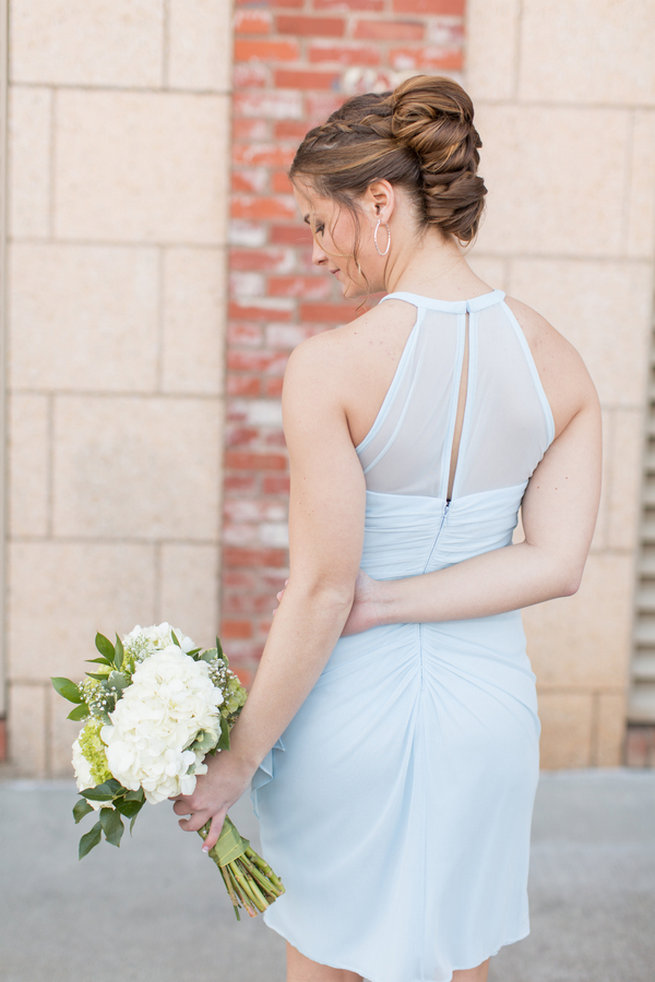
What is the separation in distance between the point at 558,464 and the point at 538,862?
230cm

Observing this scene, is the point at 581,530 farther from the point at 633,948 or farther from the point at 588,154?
the point at 588,154

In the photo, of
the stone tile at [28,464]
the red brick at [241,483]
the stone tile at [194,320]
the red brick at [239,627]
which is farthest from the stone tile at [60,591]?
the stone tile at [194,320]

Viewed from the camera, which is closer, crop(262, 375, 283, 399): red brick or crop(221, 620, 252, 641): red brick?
crop(262, 375, 283, 399): red brick

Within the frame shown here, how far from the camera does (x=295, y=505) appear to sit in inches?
64.9

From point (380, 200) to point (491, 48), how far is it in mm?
2536

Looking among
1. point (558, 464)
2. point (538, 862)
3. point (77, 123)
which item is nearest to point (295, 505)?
point (558, 464)

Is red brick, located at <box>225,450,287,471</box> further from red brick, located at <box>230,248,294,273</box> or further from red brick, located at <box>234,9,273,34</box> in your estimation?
red brick, located at <box>234,9,273,34</box>

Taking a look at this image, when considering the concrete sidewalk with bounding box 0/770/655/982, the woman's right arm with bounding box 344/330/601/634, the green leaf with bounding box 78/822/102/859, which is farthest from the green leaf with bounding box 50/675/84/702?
the concrete sidewalk with bounding box 0/770/655/982

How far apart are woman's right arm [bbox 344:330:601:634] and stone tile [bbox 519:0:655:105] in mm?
2519

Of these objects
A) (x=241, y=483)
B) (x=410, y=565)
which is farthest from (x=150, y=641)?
(x=241, y=483)

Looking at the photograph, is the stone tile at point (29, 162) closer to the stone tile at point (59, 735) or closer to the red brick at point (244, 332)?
the red brick at point (244, 332)

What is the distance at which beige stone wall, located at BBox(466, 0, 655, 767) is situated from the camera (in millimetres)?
3834

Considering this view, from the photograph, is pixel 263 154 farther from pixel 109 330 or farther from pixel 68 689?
pixel 68 689

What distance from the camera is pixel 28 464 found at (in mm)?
3979
